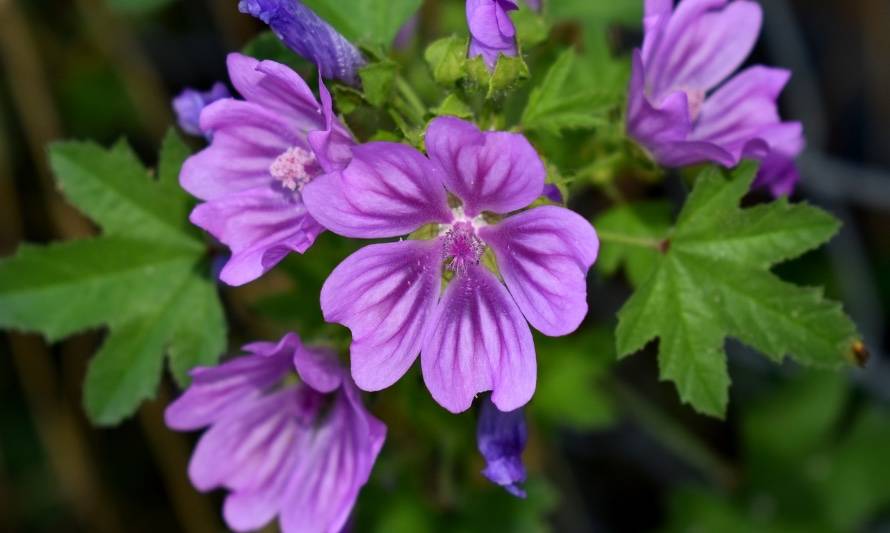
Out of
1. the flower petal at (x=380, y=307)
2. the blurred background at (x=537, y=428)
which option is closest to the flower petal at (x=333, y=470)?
the flower petal at (x=380, y=307)

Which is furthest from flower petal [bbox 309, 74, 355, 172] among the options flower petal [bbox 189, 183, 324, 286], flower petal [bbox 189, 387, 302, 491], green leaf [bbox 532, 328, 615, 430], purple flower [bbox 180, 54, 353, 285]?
green leaf [bbox 532, 328, 615, 430]

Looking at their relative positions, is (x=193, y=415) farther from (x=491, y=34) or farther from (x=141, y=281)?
(x=491, y=34)

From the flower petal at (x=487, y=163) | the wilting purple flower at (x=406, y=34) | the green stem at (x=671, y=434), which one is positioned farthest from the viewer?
the green stem at (x=671, y=434)

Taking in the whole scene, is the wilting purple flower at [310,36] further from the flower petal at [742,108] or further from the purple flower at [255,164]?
the flower petal at [742,108]

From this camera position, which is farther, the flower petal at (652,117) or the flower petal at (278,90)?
the flower petal at (652,117)

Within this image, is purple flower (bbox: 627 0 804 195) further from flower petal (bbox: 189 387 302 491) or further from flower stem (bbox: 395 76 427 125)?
flower petal (bbox: 189 387 302 491)

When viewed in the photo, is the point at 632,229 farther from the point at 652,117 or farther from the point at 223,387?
the point at 223,387
